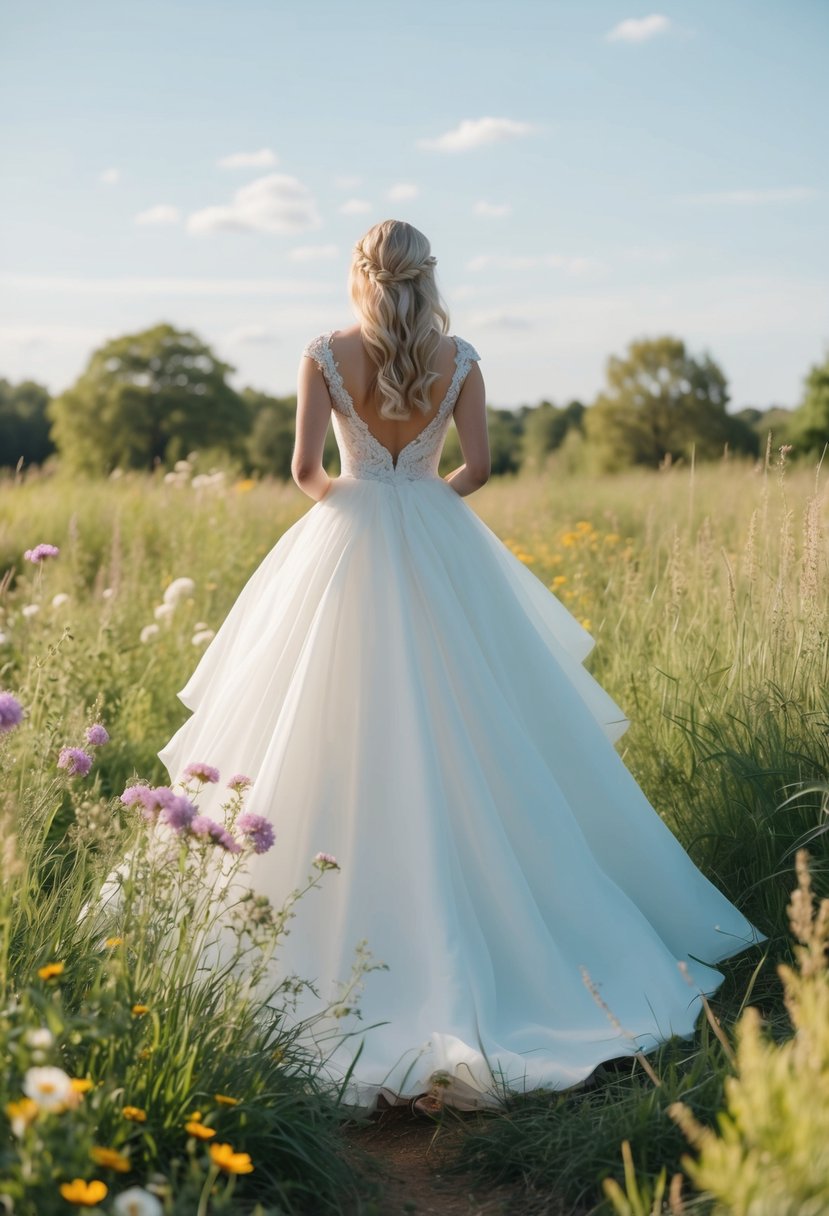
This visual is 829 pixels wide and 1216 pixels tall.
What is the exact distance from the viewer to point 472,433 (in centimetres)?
397

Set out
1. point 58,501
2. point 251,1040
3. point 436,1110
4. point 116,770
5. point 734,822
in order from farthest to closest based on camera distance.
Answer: point 58,501 → point 116,770 → point 734,822 → point 436,1110 → point 251,1040

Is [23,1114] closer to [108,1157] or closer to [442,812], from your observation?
[108,1157]

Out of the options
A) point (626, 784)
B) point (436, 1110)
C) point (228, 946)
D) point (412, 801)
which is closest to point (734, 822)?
point (626, 784)

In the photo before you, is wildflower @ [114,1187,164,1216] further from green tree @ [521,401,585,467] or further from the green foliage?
green tree @ [521,401,585,467]

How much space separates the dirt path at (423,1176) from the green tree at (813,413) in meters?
33.4

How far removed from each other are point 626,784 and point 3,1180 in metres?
2.36

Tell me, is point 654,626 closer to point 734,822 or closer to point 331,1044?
point 734,822

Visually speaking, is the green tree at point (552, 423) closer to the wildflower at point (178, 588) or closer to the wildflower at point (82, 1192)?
the wildflower at point (178, 588)

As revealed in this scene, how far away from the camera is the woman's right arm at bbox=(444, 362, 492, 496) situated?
3.90 meters

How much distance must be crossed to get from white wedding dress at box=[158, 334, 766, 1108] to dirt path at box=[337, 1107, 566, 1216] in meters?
0.10

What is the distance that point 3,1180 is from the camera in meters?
1.94

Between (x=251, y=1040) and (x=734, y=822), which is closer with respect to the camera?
(x=251, y=1040)

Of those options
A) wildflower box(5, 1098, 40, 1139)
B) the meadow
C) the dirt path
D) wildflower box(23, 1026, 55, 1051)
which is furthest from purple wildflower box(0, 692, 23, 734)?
the dirt path

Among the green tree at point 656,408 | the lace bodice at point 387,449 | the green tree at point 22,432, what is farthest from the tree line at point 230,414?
the lace bodice at point 387,449
